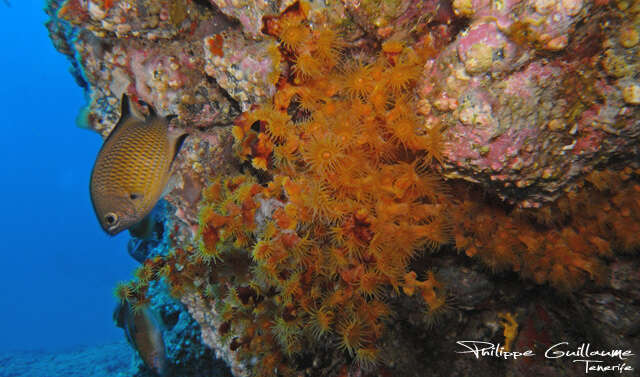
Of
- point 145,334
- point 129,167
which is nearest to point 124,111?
point 129,167

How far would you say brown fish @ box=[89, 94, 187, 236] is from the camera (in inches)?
96.0

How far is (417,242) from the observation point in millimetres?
2287

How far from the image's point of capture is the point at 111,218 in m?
2.52

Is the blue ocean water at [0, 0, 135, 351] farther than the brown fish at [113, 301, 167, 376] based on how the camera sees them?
Yes

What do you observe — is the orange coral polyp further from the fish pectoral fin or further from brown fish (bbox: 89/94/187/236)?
the fish pectoral fin

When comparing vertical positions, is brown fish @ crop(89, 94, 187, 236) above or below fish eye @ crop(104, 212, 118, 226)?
above

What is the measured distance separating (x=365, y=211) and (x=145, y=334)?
13.5 feet

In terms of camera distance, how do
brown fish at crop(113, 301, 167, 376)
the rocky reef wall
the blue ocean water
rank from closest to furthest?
1. the rocky reef wall
2. brown fish at crop(113, 301, 167, 376)
3. the blue ocean water

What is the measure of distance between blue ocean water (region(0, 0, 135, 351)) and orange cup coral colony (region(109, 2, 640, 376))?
166ft

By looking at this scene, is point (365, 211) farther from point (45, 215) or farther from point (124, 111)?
point (45, 215)

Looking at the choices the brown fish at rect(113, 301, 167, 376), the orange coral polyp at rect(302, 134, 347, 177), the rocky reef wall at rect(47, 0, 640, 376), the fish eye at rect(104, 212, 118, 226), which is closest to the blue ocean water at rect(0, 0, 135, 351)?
the brown fish at rect(113, 301, 167, 376)

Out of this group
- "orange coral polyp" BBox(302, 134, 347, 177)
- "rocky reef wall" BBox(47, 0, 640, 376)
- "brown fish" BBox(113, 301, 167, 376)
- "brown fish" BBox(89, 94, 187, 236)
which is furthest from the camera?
"brown fish" BBox(113, 301, 167, 376)

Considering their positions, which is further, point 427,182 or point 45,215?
point 45,215

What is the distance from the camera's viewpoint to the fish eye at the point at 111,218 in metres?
2.49
